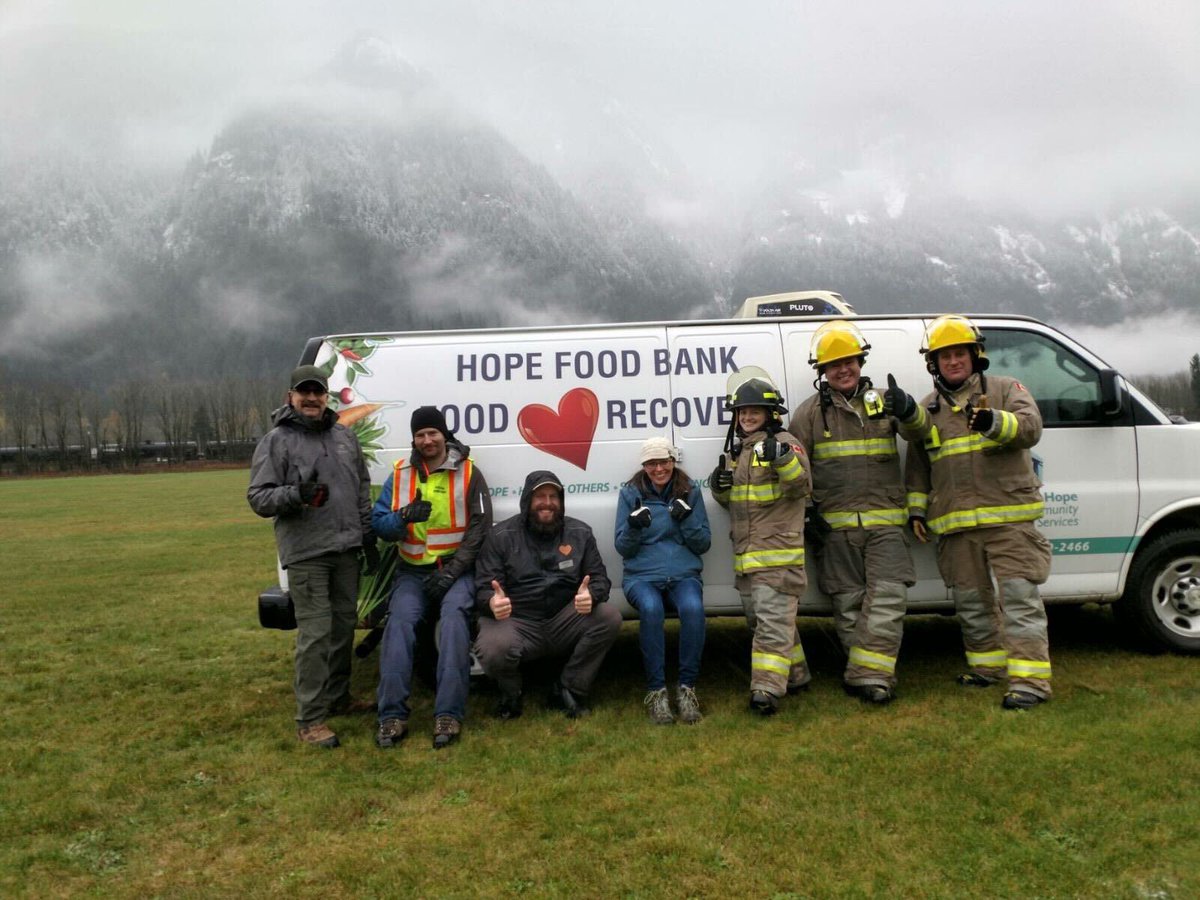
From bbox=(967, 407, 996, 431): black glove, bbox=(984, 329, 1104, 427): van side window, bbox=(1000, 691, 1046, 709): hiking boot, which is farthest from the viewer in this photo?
bbox=(984, 329, 1104, 427): van side window

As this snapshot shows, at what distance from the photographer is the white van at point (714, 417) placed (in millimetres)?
5523

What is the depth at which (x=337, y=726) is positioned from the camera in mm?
5199

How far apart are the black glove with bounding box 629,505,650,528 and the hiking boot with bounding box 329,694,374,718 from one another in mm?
2164

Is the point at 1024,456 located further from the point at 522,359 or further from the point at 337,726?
the point at 337,726

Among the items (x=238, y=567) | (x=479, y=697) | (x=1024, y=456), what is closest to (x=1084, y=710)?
(x=1024, y=456)

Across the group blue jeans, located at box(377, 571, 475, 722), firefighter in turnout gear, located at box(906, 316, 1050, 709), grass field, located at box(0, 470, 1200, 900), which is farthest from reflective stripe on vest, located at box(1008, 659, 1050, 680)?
blue jeans, located at box(377, 571, 475, 722)

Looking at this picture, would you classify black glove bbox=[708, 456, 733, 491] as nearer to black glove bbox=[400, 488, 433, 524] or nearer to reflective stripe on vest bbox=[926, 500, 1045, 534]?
reflective stripe on vest bbox=[926, 500, 1045, 534]

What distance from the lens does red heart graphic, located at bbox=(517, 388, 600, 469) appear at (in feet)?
18.1

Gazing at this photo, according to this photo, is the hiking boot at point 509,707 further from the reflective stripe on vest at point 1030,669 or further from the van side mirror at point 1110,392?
the van side mirror at point 1110,392

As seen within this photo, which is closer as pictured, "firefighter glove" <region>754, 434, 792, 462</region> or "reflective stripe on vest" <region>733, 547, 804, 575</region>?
"firefighter glove" <region>754, 434, 792, 462</region>

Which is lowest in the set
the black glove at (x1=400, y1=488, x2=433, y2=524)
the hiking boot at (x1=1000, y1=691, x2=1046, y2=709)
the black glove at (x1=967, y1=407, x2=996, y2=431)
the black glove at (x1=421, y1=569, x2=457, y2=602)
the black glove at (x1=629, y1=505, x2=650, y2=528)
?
the hiking boot at (x1=1000, y1=691, x2=1046, y2=709)

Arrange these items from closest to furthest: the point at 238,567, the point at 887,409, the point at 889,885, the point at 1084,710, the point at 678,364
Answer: the point at 889,885 < the point at 1084,710 < the point at 887,409 < the point at 678,364 < the point at 238,567

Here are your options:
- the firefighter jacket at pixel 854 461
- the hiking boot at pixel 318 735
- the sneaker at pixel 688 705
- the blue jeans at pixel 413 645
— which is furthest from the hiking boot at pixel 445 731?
the firefighter jacket at pixel 854 461

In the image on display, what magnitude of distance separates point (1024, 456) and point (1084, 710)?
149 centimetres
